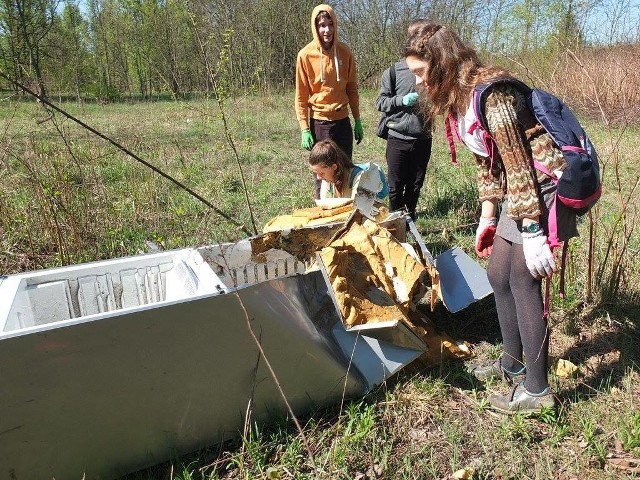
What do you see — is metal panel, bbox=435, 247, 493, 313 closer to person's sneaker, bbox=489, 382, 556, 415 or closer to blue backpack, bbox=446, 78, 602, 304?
person's sneaker, bbox=489, 382, 556, 415

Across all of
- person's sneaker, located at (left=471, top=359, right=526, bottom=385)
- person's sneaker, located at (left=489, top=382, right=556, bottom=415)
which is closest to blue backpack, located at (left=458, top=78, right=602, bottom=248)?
person's sneaker, located at (left=489, top=382, right=556, bottom=415)

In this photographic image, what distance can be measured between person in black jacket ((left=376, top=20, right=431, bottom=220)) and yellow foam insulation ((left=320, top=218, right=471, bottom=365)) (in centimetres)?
141

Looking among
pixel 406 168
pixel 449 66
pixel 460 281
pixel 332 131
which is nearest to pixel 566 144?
pixel 449 66

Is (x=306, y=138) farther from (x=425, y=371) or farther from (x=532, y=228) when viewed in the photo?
(x=532, y=228)

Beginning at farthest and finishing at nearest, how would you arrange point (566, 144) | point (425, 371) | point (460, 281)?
point (460, 281) → point (425, 371) → point (566, 144)

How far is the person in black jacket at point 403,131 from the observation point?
3754 millimetres

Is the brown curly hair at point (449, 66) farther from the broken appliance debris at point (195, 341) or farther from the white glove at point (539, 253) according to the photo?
the broken appliance debris at point (195, 341)

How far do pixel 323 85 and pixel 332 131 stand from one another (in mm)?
354

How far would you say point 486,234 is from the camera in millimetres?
2168

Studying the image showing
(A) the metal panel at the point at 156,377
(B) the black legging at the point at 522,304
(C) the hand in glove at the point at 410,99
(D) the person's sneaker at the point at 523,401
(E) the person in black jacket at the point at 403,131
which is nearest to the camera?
(A) the metal panel at the point at 156,377

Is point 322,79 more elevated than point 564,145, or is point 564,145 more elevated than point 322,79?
point 322,79

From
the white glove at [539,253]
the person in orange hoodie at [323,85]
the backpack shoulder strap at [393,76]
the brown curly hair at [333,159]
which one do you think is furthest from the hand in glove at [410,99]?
the white glove at [539,253]

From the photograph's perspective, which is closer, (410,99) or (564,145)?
(564,145)

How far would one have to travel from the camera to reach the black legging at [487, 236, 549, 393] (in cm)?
190
